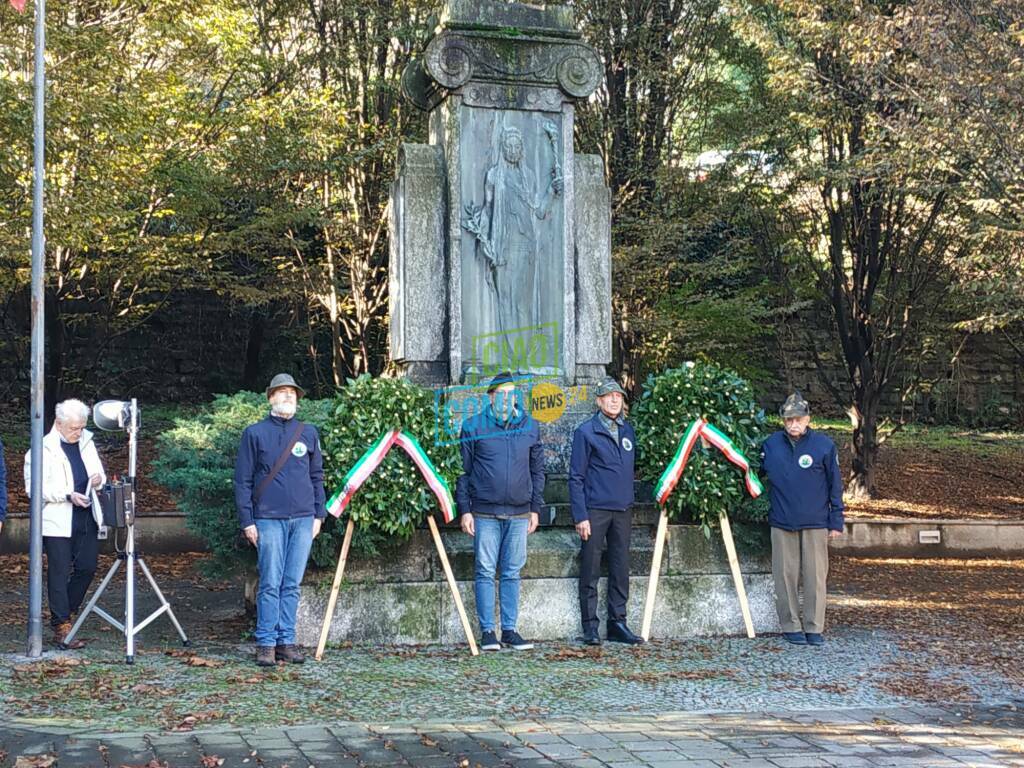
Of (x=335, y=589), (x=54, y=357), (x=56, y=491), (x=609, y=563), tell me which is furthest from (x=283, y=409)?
(x=54, y=357)

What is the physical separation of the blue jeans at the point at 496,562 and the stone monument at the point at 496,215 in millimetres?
1795

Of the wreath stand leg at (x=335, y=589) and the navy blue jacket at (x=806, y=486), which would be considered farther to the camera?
the navy blue jacket at (x=806, y=486)

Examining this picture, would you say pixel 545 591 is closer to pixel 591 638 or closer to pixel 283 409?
pixel 591 638

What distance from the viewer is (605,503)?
868cm

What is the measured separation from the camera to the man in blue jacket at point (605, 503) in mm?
8633

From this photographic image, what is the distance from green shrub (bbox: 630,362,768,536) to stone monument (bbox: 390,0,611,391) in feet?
3.69

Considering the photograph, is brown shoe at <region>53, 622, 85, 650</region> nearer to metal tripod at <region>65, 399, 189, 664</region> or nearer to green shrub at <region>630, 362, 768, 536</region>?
metal tripod at <region>65, 399, 189, 664</region>

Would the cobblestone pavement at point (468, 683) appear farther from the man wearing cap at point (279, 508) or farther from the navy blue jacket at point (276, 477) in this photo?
the navy blue jacket at point (276, 477)

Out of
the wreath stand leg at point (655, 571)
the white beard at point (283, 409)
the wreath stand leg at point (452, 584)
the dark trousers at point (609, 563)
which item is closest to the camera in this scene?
the white beard at point (283, 409)

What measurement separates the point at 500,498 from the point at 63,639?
3.03m

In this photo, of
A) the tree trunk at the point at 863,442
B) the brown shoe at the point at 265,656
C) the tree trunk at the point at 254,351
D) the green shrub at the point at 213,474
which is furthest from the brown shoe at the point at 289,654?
the tree trunk at the point at 254,351

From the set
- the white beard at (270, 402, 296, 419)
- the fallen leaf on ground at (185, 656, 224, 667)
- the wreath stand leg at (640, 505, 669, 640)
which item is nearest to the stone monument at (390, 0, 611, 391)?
the wreath stand leg at (640, 505, 669, 640)

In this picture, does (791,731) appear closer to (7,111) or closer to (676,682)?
(676,682)

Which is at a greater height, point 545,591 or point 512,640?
point 545,591
